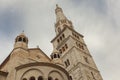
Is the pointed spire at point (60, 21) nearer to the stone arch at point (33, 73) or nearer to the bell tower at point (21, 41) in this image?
the bell tower at point (21, 41)

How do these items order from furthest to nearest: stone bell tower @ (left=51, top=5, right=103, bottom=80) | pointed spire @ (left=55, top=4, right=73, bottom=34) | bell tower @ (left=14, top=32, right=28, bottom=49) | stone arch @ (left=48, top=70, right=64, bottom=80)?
pointed spire @ (left=55, top=4, right=73, bottom=34) < stone bell tower @ (left=51, top=5, right=103, bottom=80) < bell tower @ (left=14, top=32, right=28, bottom=49) < stone arch @ (left=48, top=70, right=64, bottom=80)

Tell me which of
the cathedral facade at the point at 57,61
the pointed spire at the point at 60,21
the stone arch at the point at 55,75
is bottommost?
the stone arch at the point at 55,75

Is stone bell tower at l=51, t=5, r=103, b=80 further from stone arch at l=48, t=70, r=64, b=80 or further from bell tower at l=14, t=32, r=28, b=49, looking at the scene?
stone arch at l=48, t=70, r=64, b=80

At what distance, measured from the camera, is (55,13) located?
49.3 m

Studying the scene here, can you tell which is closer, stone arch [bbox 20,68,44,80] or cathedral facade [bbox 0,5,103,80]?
stone arch [bbox 20,68,44,80]

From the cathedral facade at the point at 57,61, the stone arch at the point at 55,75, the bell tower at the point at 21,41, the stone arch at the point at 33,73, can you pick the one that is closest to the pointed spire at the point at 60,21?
the cathedral facade at the point at 57,61

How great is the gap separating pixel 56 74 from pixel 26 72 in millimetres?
2723

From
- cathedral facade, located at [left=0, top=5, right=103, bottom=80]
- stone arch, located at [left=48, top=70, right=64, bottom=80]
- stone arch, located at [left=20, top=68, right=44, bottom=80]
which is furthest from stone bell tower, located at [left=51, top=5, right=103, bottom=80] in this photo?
stone arch, located at [left=20, top=68, right=44, bottom=80]

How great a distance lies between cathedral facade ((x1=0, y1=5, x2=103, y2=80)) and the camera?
1823cm

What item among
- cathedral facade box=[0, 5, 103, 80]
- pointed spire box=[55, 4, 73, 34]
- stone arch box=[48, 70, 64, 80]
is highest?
pointed spire box=[55, 4, 73, 34]

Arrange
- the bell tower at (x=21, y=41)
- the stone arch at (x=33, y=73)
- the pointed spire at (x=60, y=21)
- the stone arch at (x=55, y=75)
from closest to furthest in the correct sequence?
the stone arch at (x=33, y=73)
the stone arch at (x=55, y=75)
the bell tower at (x=21, y=41)
the pointed spire at (x=60, y=21)

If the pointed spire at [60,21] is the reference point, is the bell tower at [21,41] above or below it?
below

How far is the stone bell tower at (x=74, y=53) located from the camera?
3123cm

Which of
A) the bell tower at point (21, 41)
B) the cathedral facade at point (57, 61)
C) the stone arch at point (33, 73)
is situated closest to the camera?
the stone arch at point (33, 73)
